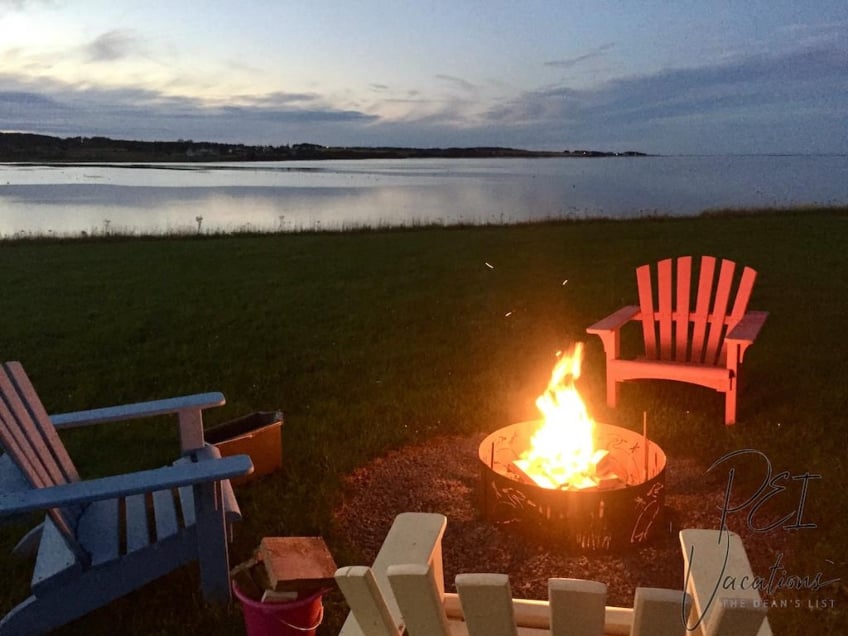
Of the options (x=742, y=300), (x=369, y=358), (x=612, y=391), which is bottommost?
(x=369, y=358)

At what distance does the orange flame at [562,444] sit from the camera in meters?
3.62

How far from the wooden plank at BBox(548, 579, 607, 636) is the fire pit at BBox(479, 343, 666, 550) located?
187 cm

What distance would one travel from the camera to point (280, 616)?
2.57m

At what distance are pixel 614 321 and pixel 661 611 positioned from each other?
12.7 feet

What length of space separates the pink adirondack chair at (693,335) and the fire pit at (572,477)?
105 cm

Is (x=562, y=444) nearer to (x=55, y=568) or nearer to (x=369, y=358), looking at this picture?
(x=55, y=568)

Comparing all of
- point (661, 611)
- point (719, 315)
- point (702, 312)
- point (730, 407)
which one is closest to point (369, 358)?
point (702, 312)

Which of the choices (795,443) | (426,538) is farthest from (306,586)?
(795,443)

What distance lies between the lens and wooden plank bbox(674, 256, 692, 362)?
5363 millimetres

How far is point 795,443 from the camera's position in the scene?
14.5ft

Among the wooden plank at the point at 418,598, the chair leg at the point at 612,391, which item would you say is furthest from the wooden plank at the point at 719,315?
the wooden plank at the point at 418,598

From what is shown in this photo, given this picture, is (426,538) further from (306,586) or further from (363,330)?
(363,330)

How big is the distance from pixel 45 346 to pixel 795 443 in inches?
261

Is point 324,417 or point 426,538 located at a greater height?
point 426,538
